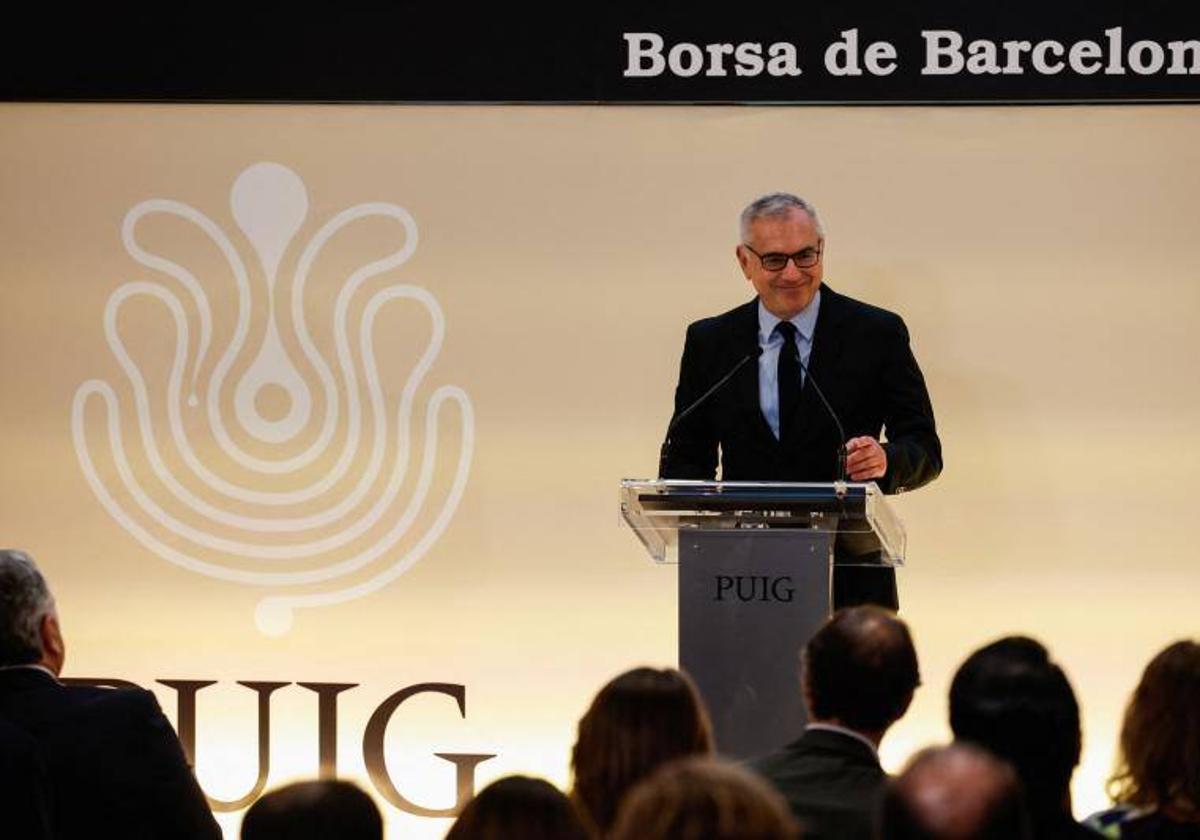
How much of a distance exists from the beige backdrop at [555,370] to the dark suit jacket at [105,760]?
98.2 inches

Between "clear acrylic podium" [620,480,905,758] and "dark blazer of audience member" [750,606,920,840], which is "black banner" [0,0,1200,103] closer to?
"clear acrylic podium" [620,480,905,758]

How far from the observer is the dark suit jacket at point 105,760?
3756 mm

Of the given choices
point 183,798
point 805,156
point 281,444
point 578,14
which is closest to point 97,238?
point 281,444

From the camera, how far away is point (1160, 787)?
131 inches

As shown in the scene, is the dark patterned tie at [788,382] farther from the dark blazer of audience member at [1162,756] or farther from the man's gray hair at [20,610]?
the man's gray hair at [20,610]

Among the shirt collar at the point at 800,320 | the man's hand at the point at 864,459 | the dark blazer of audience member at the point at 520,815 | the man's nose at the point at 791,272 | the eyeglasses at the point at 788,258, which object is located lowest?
the dark blazer of audience member at the point at 520,815

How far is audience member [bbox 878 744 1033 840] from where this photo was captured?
2346 mm

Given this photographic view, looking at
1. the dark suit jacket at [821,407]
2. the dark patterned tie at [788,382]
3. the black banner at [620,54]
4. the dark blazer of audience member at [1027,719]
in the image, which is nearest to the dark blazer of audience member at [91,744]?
the dark blazer of audience member at [1027,719]

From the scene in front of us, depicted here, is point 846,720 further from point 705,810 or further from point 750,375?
point 750,375

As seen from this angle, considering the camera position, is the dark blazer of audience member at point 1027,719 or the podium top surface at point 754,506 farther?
the podium top surface at point 754,506

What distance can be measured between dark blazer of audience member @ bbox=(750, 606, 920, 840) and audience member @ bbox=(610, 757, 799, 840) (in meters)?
1.07

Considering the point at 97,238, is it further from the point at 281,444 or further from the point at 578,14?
the point at 578,14

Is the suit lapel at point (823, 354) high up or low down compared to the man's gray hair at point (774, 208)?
down

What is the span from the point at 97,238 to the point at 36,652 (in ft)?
9.30
